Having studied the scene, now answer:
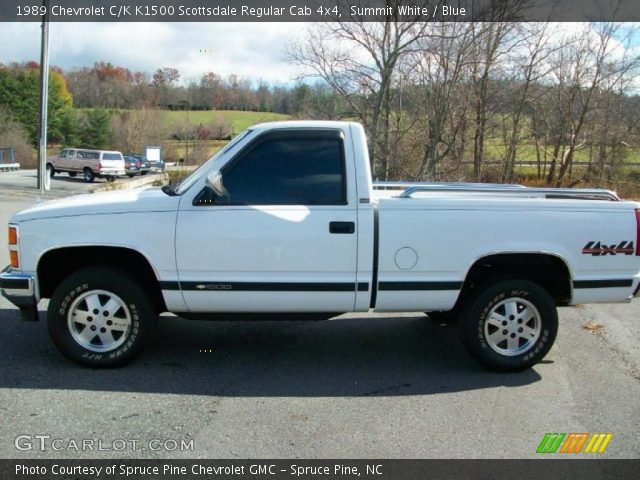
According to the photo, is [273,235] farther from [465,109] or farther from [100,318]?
[465,109]

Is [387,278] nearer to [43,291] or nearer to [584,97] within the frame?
[43,291]

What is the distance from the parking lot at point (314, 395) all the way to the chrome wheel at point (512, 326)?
0.80 ft

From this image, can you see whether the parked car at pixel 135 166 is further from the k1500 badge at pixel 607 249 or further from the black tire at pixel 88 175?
the k1500 badge at pixel 607 249

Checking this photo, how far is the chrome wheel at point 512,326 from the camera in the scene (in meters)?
4.70

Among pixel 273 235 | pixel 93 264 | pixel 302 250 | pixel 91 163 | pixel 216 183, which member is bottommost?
pixel 93 264

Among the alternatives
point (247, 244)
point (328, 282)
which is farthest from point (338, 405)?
point (247, 244)

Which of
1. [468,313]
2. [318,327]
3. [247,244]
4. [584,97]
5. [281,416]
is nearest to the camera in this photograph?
[281,416]

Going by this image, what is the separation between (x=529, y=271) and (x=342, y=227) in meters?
1.78

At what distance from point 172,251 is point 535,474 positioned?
9.60 feet

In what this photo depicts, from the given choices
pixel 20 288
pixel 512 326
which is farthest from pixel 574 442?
pixel 20 288

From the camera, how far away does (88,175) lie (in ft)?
113

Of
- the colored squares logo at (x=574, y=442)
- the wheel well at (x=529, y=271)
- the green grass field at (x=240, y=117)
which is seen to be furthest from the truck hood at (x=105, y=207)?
the green grass field at (x=240, y=117)

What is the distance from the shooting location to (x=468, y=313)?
4688 mm

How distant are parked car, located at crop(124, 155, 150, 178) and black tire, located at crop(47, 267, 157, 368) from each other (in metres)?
39.2
